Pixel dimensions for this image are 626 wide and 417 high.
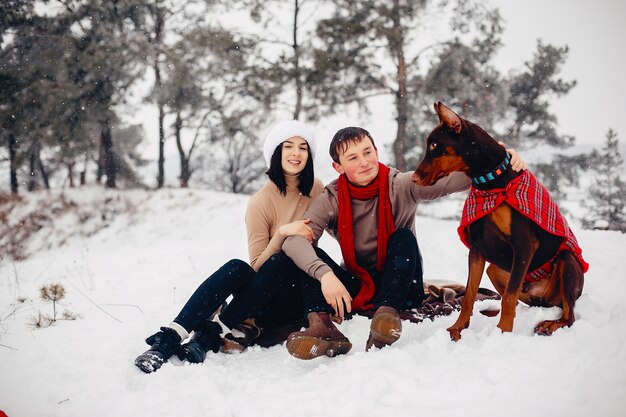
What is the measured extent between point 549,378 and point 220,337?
72.7 inches

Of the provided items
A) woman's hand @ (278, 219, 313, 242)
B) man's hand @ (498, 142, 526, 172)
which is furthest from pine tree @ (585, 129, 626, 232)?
woman's hand @ (278, 219, 313, 242)

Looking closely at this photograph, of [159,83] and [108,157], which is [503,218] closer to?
[159,83]

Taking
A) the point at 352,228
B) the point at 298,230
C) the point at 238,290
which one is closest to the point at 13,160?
the point at 238,290

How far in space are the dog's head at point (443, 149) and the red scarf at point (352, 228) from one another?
47cm

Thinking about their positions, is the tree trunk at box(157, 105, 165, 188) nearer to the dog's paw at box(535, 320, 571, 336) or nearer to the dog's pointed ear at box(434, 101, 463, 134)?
the dog's pointed ear at box(434, 101, 463, 134)

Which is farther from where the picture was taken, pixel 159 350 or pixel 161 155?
pixel 161 155

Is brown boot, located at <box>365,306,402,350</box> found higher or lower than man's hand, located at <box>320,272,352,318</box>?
lower

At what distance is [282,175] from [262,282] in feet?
2.81

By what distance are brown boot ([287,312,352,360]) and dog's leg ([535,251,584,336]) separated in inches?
40.0

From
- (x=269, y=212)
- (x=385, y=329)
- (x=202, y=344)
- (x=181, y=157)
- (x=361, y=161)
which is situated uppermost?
(x=181, y=157)

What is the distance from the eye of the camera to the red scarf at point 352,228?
2.65m

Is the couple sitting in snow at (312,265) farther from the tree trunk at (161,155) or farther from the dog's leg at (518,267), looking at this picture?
the tree trunk at (161,155)

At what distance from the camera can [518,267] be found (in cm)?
202

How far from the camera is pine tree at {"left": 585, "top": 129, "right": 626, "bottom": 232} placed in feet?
47.0
